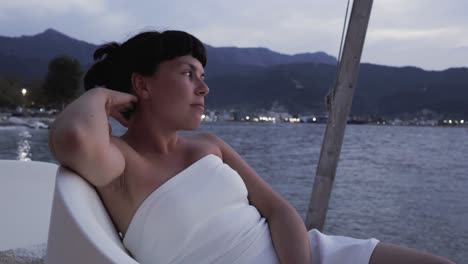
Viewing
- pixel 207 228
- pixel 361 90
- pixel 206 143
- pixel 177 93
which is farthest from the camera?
pixel 361 90

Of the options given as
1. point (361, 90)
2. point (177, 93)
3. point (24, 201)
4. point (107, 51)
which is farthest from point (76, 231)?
point (361, 90)

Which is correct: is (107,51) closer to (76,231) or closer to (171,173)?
(171,173)

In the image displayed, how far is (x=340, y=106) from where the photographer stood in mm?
3100

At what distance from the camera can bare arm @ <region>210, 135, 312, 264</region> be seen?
137 cm

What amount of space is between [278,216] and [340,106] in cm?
177

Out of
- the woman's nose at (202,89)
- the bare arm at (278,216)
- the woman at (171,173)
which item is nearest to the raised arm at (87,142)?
the woman at (171,173)

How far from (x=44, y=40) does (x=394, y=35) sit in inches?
1963

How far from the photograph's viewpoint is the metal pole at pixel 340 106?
2977 mm

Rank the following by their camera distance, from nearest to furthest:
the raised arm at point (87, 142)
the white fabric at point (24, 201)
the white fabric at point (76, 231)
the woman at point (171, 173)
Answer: the white fabric at point (76, 231) < the raised arm at point (87, 142) < the woman at point (171, 173) < the white fabric at point (24, 201)

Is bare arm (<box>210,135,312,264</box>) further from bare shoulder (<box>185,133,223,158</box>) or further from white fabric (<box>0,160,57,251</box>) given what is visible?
white fabric (<box>0,160,57,251</box>)

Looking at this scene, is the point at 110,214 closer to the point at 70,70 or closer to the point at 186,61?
the point at 186,61

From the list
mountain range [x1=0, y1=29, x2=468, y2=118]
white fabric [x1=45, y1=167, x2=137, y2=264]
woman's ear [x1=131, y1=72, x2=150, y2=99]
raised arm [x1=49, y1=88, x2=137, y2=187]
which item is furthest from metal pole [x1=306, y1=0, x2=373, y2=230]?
mountain range [x1=0, y1=29, x2=468, y2=118]

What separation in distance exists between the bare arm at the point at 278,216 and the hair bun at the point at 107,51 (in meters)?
0.39

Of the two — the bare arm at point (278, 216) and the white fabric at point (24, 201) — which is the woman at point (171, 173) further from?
the white fabric at point (24, 201)
